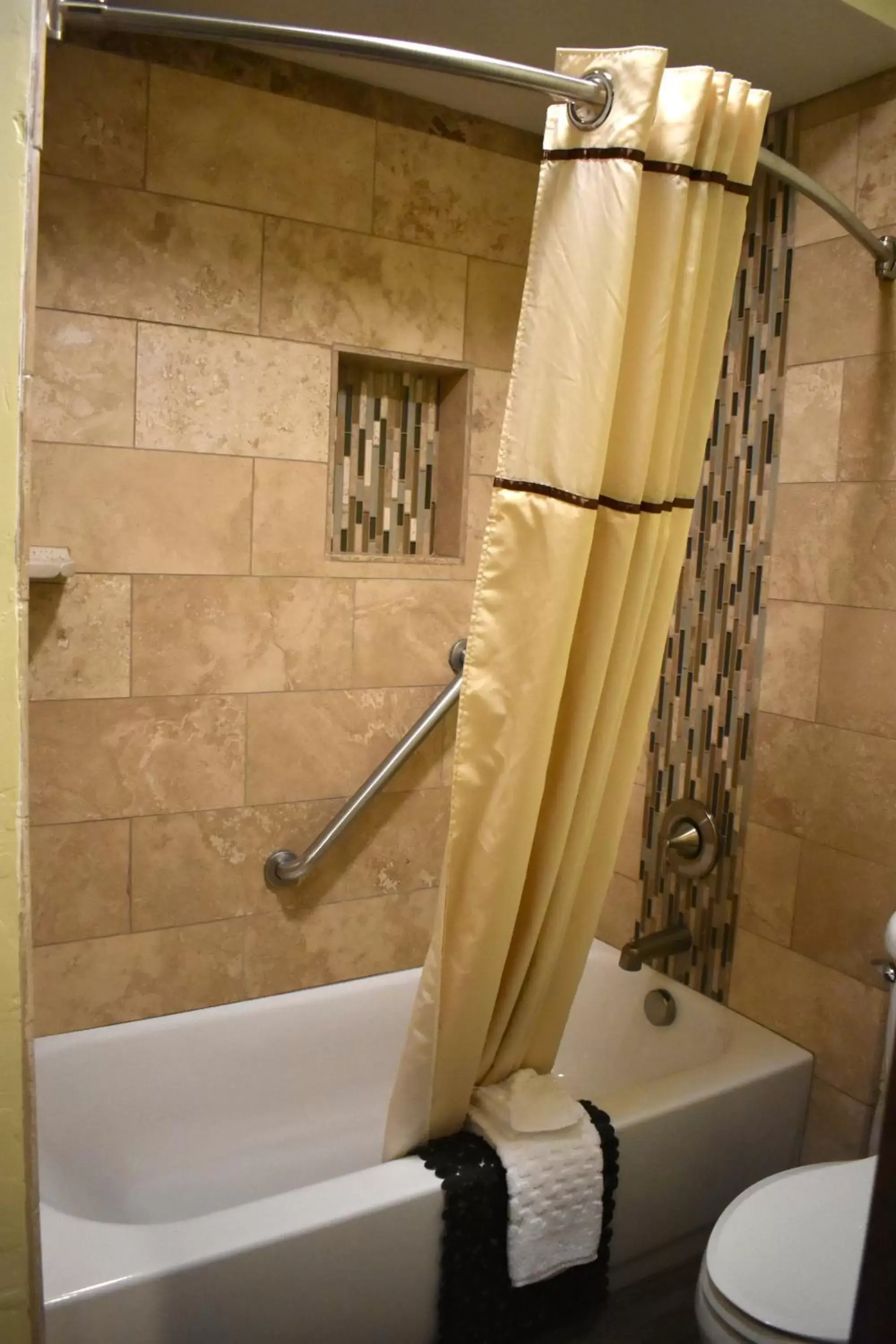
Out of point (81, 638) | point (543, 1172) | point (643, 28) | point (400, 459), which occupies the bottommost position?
point (543, 1172)

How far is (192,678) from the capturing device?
78.5 inches

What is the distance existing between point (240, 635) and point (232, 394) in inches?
19.1

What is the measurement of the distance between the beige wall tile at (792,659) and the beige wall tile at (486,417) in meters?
0.72

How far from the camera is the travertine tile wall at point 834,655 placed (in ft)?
6.03

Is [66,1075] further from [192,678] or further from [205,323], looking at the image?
[205,323]

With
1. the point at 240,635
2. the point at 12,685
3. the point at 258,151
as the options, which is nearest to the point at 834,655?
the point at 240,635

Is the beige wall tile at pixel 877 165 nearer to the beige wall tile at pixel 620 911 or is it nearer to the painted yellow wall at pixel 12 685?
the beige wall tile at pixel 620 911

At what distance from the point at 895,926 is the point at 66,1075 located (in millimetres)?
1532

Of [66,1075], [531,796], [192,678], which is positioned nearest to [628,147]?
[531,796]

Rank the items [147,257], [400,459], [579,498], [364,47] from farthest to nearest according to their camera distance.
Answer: [400,459], [147,257], [579,498], [364,47]

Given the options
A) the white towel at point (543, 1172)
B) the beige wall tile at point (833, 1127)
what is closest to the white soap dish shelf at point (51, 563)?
the white towel at point (543, 1172)

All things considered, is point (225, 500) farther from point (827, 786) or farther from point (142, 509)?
point (827, 786)

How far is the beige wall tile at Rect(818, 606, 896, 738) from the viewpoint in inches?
72.1

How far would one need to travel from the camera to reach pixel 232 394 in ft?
6.40
